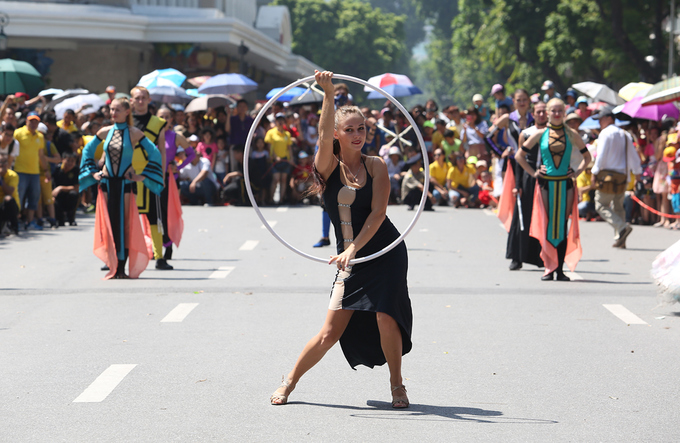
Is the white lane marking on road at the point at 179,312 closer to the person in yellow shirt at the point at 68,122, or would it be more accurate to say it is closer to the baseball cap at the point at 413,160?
the person in yellow shirt at the point at 68,122

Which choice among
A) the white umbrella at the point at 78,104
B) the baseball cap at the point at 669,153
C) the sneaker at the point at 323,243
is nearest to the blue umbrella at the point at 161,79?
the white umbrella at the point at 78,104

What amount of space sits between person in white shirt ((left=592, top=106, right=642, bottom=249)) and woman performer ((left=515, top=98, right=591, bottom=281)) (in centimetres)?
366

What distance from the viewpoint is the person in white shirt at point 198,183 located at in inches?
875

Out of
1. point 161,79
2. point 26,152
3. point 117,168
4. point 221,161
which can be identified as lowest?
point 221,161

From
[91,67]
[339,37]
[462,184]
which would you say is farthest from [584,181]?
[339,37]

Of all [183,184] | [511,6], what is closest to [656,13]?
[511,6]

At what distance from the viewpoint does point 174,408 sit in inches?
223

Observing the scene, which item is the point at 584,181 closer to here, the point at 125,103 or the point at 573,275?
the point at 573,275

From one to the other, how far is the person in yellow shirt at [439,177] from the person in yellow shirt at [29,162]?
9.06 metres

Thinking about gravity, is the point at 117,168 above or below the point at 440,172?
above

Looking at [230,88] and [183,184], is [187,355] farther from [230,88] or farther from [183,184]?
[230,88]

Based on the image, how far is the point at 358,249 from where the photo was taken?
5.68m

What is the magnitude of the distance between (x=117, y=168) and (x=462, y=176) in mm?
12363

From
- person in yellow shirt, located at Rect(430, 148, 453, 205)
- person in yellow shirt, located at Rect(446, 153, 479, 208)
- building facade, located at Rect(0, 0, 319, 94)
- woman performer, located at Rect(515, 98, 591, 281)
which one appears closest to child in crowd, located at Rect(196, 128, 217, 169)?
person in yellow shirt, located at Rect(430, 148, 453, 205)
